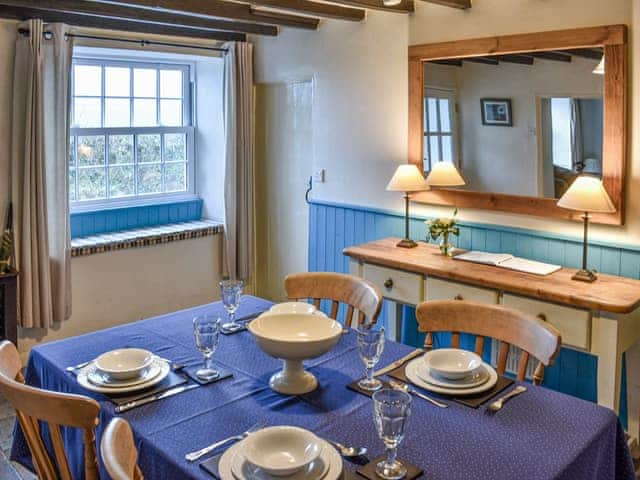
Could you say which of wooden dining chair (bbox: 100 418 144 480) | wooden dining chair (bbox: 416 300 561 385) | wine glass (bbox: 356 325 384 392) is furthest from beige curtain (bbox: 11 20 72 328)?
wooden dining chair (bbox: 100 418 144 480)

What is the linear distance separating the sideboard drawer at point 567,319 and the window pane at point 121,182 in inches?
122

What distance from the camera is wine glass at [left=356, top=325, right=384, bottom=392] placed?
1.88 m

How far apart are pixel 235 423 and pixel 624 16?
2.45 m

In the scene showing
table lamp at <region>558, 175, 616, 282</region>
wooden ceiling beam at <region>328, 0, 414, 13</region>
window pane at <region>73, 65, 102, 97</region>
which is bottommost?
table lamp at <region>558, 175, 616, 282</region>

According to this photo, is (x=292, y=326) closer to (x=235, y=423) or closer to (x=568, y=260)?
(x=235, y=423)

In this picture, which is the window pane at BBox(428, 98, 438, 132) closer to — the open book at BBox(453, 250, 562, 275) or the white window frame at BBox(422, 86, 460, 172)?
the white window frame at BBox(422, 86, 460, 172)

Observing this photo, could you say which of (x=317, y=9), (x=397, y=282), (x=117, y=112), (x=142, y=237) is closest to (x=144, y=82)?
(x=117, y=112)

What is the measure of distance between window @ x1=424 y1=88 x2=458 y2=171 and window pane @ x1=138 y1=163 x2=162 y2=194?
222 cm

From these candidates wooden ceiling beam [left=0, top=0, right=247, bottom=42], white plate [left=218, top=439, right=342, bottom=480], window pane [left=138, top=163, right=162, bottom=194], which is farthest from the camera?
window pane [left=138, top=163, right=162, bottom=194]

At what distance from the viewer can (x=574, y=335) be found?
270cm

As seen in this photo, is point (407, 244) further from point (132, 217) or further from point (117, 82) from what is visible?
point (117, 82)

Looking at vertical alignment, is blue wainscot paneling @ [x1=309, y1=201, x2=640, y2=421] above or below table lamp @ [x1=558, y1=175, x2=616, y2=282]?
below

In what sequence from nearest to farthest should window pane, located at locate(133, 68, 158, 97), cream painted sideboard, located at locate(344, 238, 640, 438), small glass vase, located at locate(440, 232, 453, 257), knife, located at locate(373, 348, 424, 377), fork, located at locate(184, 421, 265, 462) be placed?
1. fork, located at locate(184, 421, 265, 462)
2. knife, located at locate(373, 348, 424, 377)
3. cream painted sideboard, located at locate(344, 238, 640, 438)
4. small glass vase, located at locate(440, 232, 453, 257)
5. window pane, located at locate(133, 68, 158, 97)

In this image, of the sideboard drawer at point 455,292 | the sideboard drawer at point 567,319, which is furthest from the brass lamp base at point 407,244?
the sideboard drawer at point 567,319
